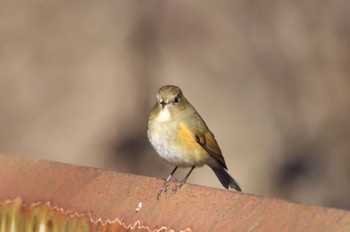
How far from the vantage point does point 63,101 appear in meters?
11.5

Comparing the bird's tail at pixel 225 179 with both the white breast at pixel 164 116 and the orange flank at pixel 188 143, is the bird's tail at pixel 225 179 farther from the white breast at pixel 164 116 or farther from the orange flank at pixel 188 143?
the white breast at pixel 164 116

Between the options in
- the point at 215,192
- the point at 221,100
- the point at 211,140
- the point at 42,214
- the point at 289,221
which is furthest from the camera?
the point at 221,100

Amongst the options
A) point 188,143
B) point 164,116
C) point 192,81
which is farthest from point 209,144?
point 192,81

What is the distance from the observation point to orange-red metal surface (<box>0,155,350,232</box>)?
3.46 metres

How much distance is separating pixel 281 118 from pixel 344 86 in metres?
0.85

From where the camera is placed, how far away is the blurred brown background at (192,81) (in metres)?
11.3

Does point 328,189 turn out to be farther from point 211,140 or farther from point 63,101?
point 211,140

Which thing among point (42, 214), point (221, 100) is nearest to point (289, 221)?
point (42, 214)

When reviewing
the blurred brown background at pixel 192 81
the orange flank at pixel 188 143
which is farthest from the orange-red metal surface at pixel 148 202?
the blurred brown background at pixel 192 81

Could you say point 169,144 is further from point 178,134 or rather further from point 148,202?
point 148,202

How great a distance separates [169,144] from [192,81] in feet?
17.3

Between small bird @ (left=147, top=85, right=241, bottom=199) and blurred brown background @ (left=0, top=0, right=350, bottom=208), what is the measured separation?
15.3ft

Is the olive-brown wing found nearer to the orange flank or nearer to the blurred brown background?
the orange flank

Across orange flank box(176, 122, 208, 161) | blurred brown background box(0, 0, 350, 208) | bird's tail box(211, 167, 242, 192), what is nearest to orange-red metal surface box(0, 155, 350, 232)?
orange flank box(176, 122, 208, 161)
